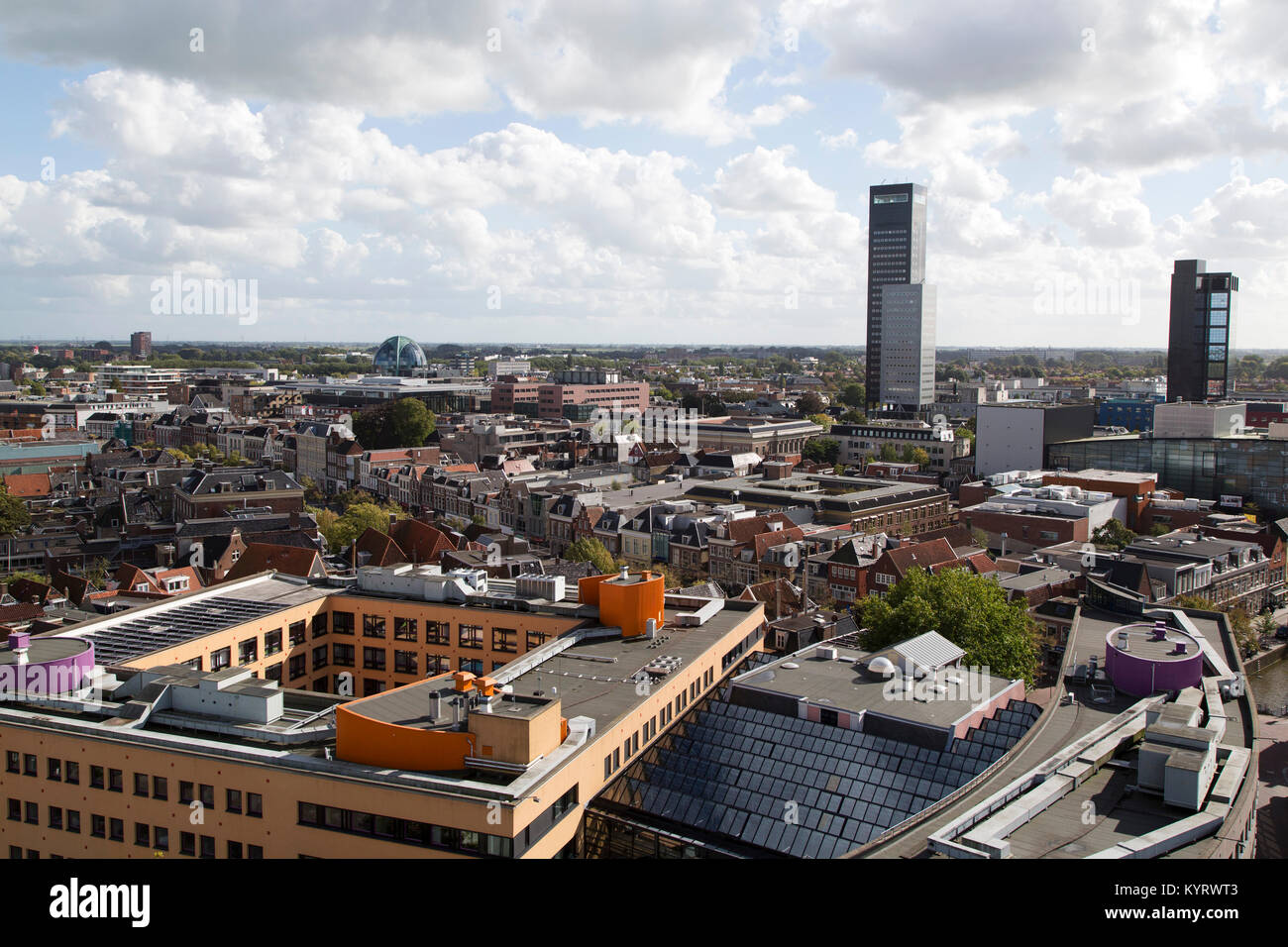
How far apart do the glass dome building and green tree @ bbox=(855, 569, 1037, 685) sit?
482 feet

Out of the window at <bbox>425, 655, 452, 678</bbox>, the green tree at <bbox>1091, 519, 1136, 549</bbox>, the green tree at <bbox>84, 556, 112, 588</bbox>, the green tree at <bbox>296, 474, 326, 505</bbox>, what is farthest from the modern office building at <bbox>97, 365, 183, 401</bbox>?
the window at <bbox>425, 655, 452, 678</bbox>

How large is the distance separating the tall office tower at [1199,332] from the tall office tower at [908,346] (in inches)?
1352

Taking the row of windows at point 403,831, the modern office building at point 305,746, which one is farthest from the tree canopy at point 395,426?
the row of windows at point 403,831

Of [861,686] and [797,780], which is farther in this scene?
[861,686]

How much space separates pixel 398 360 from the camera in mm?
167875

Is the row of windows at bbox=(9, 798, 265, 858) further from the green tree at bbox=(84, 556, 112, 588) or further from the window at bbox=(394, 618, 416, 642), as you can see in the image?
the green tree at bbox=(84, 556, 112, 588)

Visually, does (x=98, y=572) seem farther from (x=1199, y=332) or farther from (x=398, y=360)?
(x=398, y=360)

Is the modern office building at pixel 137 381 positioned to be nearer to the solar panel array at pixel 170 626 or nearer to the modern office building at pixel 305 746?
the solar panel array at pixel 170 626

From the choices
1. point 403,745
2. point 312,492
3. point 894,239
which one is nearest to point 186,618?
point 403,745

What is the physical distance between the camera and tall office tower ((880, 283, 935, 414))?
131 meters

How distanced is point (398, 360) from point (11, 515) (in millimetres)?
118849

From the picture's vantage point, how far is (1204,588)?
138 feet
